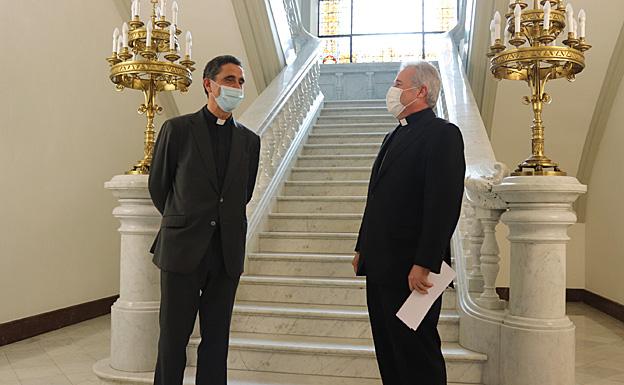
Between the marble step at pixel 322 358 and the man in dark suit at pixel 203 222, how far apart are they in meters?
0.69

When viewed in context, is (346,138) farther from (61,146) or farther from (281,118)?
(61,146)

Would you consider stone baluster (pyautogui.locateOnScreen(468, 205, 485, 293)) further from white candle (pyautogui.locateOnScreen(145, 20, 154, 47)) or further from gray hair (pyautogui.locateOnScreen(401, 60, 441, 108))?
white candle (pyautogui.locateOnScreen(145, 20, 154, 47))

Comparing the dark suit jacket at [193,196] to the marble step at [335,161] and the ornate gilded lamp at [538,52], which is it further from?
the marble step at [335,161]

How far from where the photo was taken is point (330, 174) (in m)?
5.84

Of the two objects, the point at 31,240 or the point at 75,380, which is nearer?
the point at 75,380

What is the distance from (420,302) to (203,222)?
100 centimetres

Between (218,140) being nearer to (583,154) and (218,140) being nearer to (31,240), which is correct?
(31,240)

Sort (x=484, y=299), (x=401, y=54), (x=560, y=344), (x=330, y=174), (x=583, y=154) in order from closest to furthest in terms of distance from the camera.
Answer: (x=560, y=344) < (x=484, y=299) < (x=330, y=174) < (x=583, y=154) < (x=401, y=54)

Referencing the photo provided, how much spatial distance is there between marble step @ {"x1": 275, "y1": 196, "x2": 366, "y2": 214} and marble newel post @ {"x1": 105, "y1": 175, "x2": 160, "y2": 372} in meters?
1.94

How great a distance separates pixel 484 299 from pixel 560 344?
503 mm

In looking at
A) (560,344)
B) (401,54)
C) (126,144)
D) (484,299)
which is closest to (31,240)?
(126,144)

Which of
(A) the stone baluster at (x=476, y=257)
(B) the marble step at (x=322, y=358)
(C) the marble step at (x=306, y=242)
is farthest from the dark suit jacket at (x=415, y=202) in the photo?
(C) the marble step at (x=306, y=242)

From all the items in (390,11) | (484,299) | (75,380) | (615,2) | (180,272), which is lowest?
(75,380)

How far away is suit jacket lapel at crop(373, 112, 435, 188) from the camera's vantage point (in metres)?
Answer: 2.36
